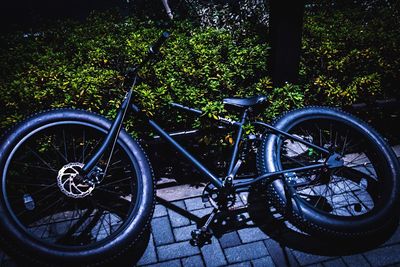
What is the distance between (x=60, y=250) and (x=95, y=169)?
34.2 inches

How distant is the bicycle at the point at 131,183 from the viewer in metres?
3.23

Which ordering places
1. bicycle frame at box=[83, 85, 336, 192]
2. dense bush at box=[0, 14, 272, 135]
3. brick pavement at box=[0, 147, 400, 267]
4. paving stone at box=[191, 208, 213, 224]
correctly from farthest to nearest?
paving stone at box=[191, 208, 213, 224] → dense bush at box=[0, 14, 272, 135] → brick pavement at box=[0, 147, 400, 267] → bicycle frame at box=[83, 85, 336, 192]

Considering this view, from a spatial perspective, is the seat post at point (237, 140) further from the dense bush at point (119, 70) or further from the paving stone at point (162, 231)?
the paving stone at point (162, 231)

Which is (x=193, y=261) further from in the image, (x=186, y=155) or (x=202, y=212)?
(x=186, y=155)

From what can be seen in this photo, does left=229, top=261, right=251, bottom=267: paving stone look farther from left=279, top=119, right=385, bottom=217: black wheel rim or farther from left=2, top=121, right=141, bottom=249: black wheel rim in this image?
left=2, top=121, right=141, bottom=249: black wheel rim

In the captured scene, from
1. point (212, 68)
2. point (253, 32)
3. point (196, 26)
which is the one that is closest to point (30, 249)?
point (212, 68)

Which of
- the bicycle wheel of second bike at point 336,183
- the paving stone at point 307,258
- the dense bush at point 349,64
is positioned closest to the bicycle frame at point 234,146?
the bicycle wheel of second bike at point 336,183

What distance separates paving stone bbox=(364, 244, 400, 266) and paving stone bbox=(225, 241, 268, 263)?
3.92 feet

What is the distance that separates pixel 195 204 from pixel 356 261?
211 centimetres

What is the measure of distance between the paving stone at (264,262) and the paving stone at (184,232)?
2.86 feet

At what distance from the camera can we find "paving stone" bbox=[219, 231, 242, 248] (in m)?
3.83

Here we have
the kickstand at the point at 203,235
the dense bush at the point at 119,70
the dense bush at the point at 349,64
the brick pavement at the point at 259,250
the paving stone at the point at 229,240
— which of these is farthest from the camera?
the dense bush at the point at 349,64

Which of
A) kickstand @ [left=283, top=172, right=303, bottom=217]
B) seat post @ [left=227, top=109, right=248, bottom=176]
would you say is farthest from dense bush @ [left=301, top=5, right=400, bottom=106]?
kickstand @ [left=283, top=172, right=303, bottom=217]

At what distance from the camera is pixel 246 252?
3.73 meters
